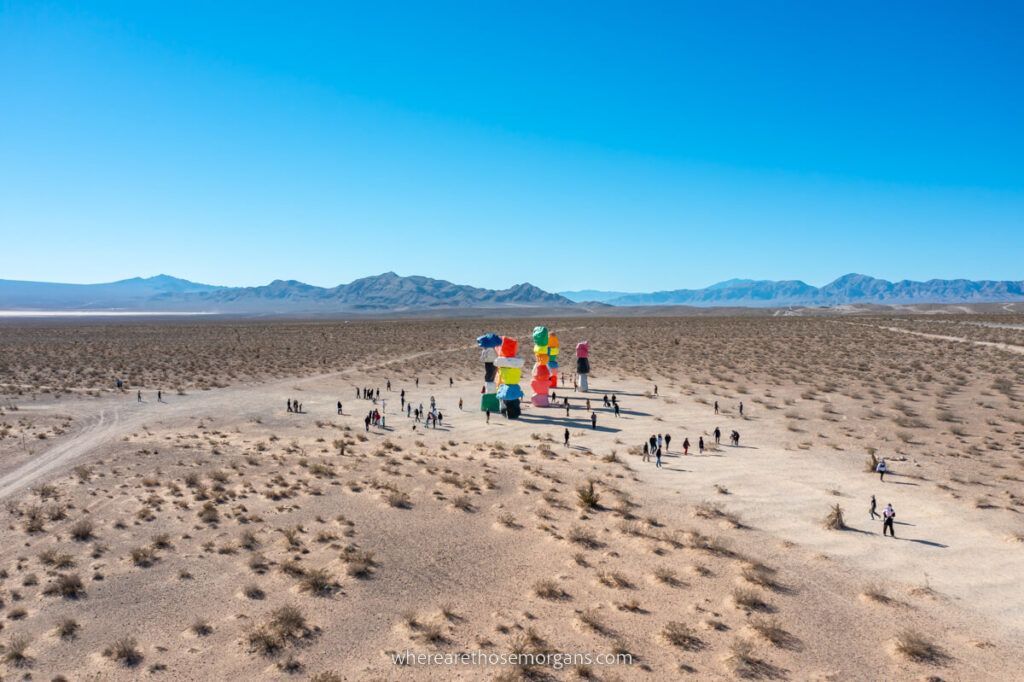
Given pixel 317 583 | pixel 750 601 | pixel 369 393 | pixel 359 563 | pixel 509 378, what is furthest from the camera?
pixel 369 393

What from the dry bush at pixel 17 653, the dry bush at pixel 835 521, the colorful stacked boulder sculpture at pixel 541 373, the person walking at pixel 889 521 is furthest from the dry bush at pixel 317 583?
the colorful stacked boulder sculpture at pixel 541 373

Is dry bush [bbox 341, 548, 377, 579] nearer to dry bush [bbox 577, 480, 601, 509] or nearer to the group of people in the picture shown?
dry bush [bbox 577, 480, 601, 509]

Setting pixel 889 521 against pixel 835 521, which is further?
pixel 835 521

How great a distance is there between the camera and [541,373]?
37500 mm

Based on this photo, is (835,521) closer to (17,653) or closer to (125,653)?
(125,653)

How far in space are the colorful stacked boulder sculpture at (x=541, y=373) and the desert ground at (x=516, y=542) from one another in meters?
1.04

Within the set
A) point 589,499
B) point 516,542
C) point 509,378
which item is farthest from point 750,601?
point 509,378

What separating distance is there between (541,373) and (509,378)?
378cm

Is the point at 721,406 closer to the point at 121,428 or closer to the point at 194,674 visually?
the point at 194,674

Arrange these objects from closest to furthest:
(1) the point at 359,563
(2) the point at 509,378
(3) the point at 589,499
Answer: (1) the point at 359,563
(3) the point at 589,499
(2) the point at 509,378

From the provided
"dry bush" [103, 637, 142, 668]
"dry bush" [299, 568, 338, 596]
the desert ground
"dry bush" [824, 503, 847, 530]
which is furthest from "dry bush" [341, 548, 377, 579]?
"dry bush" [824, 503, 847, 530]

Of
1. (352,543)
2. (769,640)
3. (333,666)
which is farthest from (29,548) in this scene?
(769,640)

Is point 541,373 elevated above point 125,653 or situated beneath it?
elevated above

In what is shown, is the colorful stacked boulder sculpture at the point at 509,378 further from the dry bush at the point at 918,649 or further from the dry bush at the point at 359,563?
the dry bush at the point at 918,649
